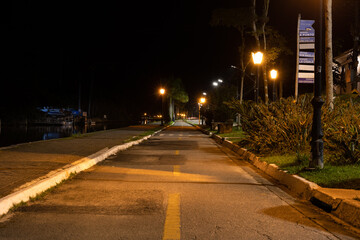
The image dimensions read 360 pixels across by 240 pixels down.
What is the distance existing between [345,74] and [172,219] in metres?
32.5

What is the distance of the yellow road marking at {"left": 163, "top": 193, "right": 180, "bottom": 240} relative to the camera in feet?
14.4

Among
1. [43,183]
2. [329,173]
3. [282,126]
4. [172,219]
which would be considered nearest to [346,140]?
[329,173]

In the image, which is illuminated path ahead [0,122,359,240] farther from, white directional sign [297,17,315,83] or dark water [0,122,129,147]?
dark water [0,122,129,147]

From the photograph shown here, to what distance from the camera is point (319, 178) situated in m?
7.45

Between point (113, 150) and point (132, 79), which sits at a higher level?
point (132, 79)

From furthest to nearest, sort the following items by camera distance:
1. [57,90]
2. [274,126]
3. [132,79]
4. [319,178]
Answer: [132,79] < [57,90] < [274,126] < [319,178]

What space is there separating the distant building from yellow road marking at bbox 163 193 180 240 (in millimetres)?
28743

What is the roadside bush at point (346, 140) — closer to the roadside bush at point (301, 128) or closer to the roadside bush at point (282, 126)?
the roadside bush at point (301, 128)

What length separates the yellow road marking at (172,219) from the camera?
14.4ft

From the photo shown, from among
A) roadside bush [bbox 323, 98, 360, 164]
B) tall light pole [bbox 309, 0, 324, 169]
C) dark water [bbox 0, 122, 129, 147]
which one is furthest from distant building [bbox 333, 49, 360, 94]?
tall light pole [bbox 309, 0, 324, 169]

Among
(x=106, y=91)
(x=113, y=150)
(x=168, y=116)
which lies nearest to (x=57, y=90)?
(x=106, y=91)

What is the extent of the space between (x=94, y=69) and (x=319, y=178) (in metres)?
57.8

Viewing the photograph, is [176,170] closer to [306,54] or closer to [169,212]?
[169,212]

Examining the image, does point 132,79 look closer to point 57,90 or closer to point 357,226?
point 57,90
